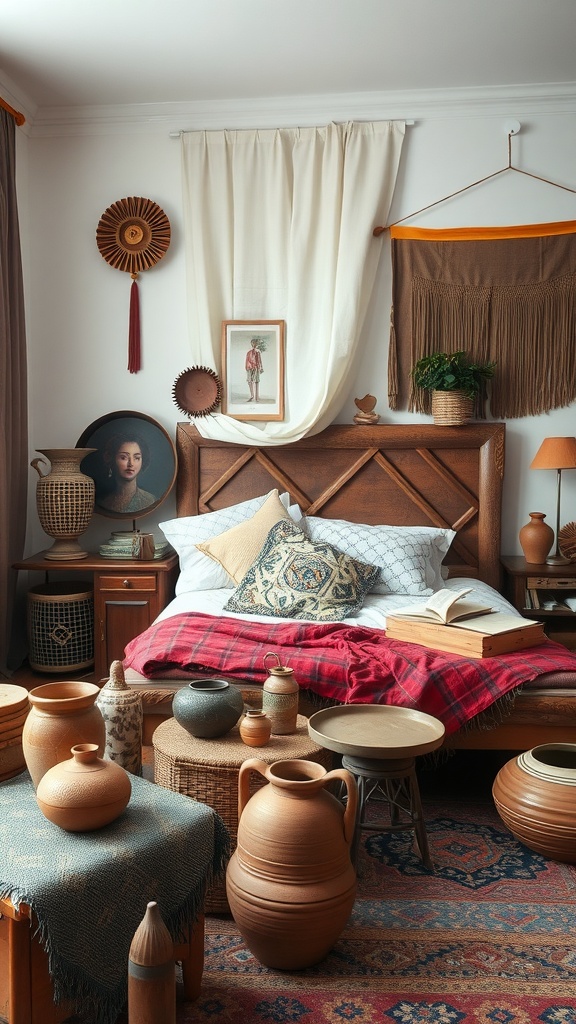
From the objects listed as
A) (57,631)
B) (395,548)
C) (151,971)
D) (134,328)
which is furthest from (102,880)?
(134,328)

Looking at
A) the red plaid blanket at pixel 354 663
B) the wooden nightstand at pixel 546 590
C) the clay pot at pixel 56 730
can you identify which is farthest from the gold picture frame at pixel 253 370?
the clay pot at pixel 56 730

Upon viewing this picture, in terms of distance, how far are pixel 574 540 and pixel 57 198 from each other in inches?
131

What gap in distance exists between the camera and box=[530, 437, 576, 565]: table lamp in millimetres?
4141

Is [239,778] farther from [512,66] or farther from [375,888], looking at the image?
[512,66]

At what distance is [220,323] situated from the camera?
4.55m

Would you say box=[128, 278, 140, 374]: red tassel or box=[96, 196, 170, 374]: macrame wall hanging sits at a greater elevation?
box=[96, 196, 170, 374]: macrame wall hanging

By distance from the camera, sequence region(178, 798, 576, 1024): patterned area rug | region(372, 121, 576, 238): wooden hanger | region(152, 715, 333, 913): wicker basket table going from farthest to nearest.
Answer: region(372, 121, 576, 238): wooden hanger < region(152, 715, 333, 913): wicker basket table < region(178, 798, 576, 1024): patterned area rug

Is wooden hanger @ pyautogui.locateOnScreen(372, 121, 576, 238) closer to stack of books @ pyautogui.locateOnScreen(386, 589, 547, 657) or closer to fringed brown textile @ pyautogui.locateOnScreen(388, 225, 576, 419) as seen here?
fringed brown textile @ pyautogui.locateOnScreen(388, 225, 576, 419)

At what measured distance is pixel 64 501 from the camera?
14.1 ft

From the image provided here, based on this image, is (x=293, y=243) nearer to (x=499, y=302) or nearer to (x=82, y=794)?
(x=499, y=302)

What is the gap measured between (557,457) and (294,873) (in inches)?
112

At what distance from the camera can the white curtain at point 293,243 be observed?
14.4ft

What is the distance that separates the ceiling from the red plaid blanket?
2.58 metres

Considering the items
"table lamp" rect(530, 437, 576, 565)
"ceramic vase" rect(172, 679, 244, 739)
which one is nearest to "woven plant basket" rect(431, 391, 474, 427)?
"table lamp" rect(530, 437, 576, 565)
